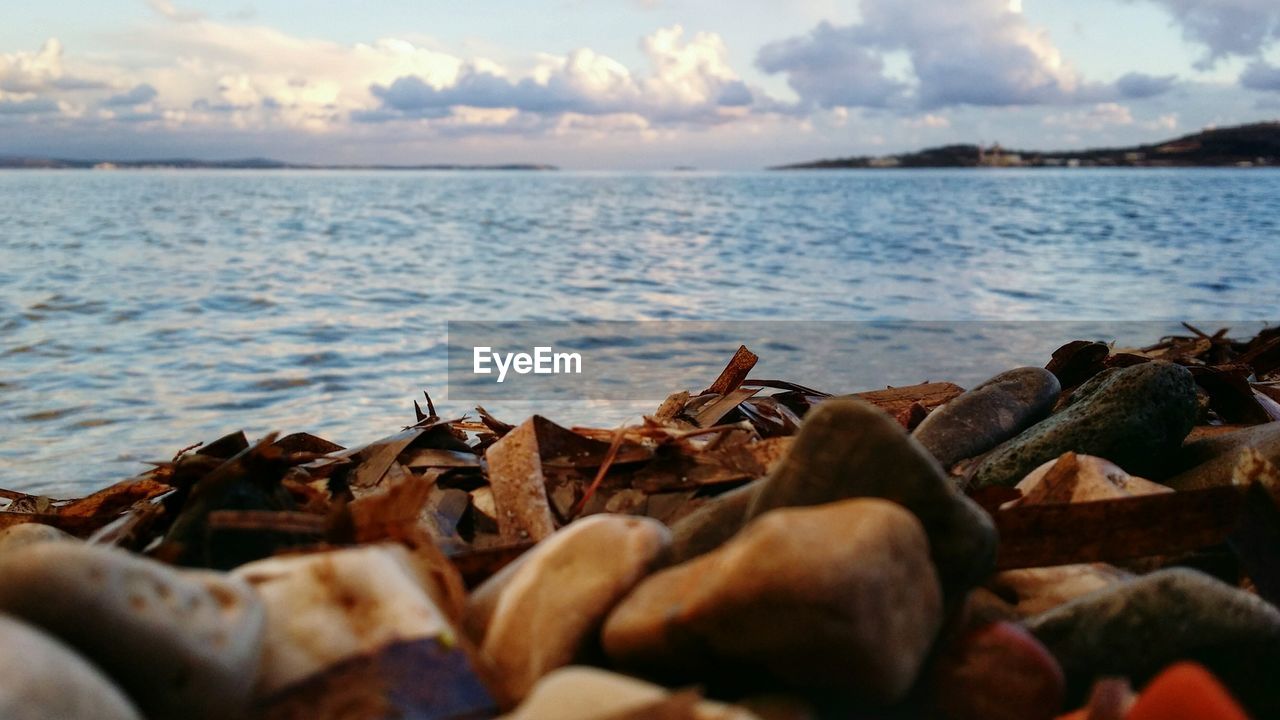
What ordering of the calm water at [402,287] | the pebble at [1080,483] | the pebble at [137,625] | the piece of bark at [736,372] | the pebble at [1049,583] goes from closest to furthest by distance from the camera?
the pebble at [137,625], the pebble at [1049,583], the pebble at [1080,483], the piece of bark at [736,372], the calm water at [402,287]

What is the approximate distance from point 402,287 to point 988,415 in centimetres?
1235

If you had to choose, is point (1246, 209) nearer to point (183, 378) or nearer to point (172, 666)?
point (183, 378)

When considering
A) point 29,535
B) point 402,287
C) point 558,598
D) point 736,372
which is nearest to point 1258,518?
point 558,598

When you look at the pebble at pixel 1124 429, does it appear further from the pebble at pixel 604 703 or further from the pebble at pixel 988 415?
the pebble at pixel 604 703

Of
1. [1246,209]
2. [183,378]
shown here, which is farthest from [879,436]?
[1246,209]

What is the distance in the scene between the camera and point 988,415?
307 centimetres

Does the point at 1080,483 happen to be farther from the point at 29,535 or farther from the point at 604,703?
the point at 29,535

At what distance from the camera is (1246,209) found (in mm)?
29109

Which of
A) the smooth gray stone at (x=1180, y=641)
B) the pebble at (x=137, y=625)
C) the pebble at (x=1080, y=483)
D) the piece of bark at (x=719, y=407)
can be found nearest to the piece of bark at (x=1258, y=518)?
the pebble at (x=1080, y=483)

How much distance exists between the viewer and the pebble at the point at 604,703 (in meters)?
1.16

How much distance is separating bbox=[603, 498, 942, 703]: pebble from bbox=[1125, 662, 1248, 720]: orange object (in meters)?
0.28

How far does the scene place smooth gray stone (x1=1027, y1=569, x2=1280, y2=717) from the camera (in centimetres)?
161

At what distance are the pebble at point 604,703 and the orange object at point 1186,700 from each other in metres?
0.51

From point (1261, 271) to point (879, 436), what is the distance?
55.5 feet
